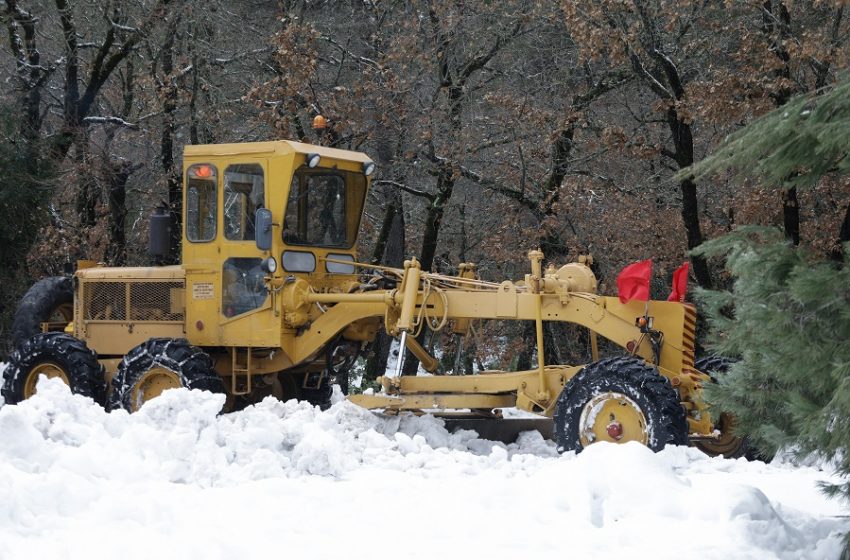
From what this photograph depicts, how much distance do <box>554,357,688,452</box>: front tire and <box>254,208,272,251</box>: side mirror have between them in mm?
3533

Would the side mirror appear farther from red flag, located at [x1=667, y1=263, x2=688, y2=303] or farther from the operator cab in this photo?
red flag, located at [x1=667, y1=263, x2=688, y2=303]

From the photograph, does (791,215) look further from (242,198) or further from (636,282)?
(242,198)

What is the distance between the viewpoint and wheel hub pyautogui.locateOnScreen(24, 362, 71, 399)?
12555mm

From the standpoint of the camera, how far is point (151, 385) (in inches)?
468

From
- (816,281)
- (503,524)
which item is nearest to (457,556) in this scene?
(503,524)

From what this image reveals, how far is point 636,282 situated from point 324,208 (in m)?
3.75

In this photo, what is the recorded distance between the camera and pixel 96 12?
2100 centimetres

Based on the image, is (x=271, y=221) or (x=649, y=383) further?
(x=271, y=221)

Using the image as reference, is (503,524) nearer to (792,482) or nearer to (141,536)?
(141,536)

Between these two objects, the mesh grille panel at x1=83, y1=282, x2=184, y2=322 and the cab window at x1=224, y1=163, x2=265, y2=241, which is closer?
the cab window at x1=224, y1=163, x2=265, y2=241

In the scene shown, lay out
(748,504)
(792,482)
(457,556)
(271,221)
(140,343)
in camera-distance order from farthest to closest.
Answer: (140,343)
(271,221)
(792,482)
(748,504)
(457,556)

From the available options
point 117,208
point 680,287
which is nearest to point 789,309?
point 680,287

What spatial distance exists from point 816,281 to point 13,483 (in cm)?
435

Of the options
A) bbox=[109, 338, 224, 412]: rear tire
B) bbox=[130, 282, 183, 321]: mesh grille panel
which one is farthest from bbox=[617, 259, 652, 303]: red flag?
bbox=[130, 282, 183, 321]: mesh grille panel
